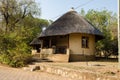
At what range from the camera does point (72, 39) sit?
78.0 ft

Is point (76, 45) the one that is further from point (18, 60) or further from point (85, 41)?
point (18, 60)

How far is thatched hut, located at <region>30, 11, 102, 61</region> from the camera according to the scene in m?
23.0

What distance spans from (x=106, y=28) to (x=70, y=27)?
18776 mm

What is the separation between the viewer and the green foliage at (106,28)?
35.6m

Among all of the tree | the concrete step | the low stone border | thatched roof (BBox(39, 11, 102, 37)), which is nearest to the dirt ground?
the low stone border

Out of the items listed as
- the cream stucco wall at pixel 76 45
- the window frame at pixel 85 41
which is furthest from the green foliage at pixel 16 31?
the window frame at pixel 85 41

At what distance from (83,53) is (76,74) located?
1187 centimetres

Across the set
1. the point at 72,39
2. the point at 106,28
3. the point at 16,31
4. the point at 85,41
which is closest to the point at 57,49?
the point at 72,39

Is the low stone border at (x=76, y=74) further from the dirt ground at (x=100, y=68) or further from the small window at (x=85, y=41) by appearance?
the small window at (x=85, y=41)

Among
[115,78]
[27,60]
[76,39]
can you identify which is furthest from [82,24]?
[115,78]

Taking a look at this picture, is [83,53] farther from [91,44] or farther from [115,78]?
[115,78]

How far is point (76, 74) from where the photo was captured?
39.5 ft

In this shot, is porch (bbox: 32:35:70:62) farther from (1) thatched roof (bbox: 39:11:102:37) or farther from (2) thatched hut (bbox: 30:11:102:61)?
(1) thatched roof (bbox: 39:11:102:37)

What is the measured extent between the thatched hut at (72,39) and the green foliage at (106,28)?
1097 centimetres
